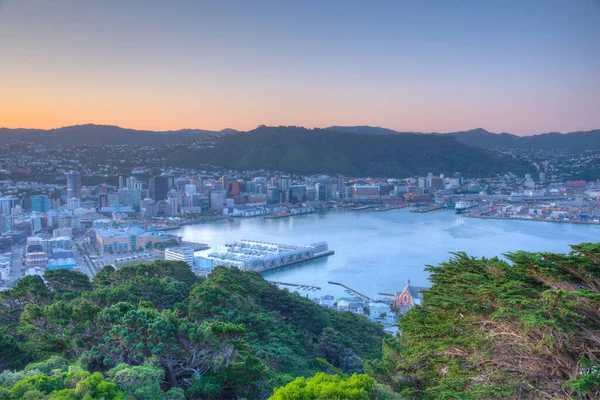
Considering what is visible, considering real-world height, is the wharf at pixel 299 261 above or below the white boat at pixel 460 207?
below

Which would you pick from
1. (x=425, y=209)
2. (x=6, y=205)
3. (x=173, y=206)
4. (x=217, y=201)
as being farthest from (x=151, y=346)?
(x=425, y=209)

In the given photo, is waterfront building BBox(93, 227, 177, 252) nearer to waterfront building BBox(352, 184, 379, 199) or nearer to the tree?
the tree

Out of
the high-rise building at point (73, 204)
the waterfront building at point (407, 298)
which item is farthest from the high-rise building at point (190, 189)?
the waterfront building at point (407, 298)

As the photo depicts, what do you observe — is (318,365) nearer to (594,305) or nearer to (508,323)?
(508,323)

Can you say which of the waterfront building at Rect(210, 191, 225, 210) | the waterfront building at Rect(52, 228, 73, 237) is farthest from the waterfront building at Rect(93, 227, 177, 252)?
the waterfront building at Rect(210, 191, 225, 210)

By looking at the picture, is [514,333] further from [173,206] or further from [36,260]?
[173,206]

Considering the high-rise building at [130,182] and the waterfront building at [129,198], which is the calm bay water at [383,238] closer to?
the waterfront building at [129,198]
